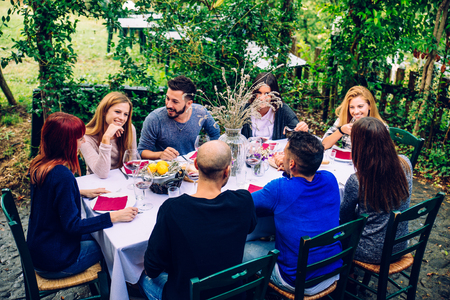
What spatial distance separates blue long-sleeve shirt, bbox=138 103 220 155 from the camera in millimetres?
Result: 3352

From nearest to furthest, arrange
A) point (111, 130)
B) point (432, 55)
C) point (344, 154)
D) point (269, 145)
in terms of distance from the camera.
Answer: point (111, 130) → point (344, 154) → point (269, 145) → point (432, 55)

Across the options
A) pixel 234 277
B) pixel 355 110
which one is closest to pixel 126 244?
pixel 234 277

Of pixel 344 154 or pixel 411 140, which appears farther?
pixel 411 140

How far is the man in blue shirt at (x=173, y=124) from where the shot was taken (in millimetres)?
3266

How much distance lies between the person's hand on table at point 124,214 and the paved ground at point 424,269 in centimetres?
109

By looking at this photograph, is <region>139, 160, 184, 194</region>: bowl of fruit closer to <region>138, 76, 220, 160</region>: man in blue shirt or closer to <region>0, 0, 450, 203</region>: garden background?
<region>138, 76, 220, 160</region>: man in blue shirt

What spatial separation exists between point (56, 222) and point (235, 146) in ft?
4.45

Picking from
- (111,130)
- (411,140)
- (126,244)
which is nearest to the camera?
(126,244)

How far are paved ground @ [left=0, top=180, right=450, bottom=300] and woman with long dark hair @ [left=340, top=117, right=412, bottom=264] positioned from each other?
109 centimetres

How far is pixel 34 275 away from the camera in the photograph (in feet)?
6.30

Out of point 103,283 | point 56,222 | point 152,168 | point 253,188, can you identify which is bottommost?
point 103,283

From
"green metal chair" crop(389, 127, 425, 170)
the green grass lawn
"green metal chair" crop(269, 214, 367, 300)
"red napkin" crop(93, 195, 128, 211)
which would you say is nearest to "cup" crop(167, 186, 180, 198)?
"red napkin" crop(93, 195, 128, 211)

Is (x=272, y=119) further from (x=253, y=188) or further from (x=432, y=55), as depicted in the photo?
(x=432, y=55)

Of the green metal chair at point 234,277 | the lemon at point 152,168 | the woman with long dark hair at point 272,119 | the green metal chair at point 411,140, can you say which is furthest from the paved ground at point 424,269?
the woman with long dark hair at point 272,119
